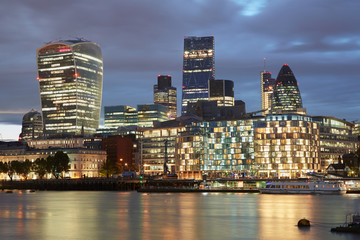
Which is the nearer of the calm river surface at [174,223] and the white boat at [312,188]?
the calm river surface at [174,223]

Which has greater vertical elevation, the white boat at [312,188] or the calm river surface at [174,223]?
the white boat at [312,188]

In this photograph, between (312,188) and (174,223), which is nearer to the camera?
(174,223)

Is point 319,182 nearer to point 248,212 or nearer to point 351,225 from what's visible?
point 248,212

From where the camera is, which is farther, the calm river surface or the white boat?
the white boat

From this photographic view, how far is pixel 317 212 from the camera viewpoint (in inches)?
4306

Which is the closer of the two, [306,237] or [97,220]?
[306,237]

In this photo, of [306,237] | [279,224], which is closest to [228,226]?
[279,224]

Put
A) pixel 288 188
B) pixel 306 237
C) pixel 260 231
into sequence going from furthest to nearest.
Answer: pixel 288 188 < pixel 260 231 < pixel 306 237

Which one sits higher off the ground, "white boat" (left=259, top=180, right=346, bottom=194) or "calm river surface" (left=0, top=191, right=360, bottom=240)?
"white boat" (left=259, top=180, right=346, bottom=194)

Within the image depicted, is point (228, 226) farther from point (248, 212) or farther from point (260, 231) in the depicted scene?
point (248, 212)

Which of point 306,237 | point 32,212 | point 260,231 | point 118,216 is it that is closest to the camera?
point 306,237

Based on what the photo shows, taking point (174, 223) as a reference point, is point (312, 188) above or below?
above

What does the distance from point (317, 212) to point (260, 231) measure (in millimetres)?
33261

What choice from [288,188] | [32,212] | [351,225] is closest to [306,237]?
[351,225]
